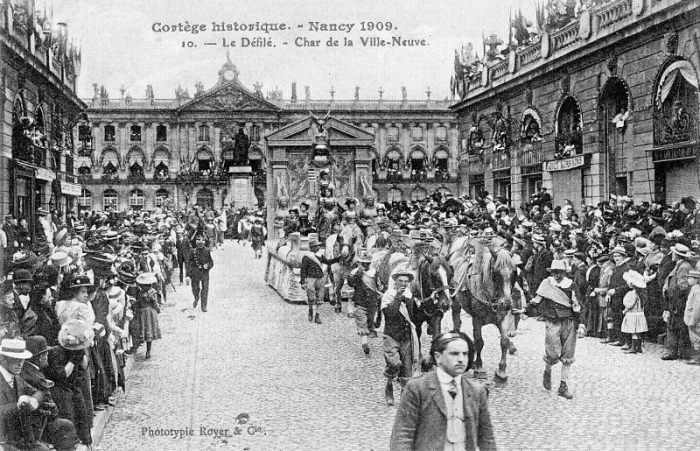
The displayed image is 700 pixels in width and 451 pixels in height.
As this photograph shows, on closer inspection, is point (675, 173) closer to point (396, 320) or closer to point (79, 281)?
point (396, 320)

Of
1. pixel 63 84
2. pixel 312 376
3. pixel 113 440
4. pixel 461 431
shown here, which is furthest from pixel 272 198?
pixel 461 431

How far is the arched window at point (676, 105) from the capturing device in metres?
18.5

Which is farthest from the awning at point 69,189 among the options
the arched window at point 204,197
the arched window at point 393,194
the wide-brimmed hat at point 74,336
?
the arched window at point 393,194

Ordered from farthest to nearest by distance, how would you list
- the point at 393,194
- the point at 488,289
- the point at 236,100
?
the point at 393,194
the point at 236,100
the point at 488,289

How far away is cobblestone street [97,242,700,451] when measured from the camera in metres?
8.03

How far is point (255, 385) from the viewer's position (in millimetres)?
10305

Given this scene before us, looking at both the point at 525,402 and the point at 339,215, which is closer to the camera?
the point at 525,402

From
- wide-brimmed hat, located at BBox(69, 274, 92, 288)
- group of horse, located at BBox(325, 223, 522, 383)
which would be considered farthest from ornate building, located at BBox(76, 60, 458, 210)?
wide-brimmed hat, located at BBox(69, 274, 92, 288)

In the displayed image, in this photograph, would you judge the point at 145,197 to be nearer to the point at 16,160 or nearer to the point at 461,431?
the point at 16,160

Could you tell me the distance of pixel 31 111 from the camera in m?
27.2

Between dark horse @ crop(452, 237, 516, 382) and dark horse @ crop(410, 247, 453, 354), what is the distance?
618 millimetres

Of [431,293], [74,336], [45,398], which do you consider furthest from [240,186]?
[45,398]

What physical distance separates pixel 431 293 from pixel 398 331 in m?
1.11

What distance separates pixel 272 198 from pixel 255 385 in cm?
2223
